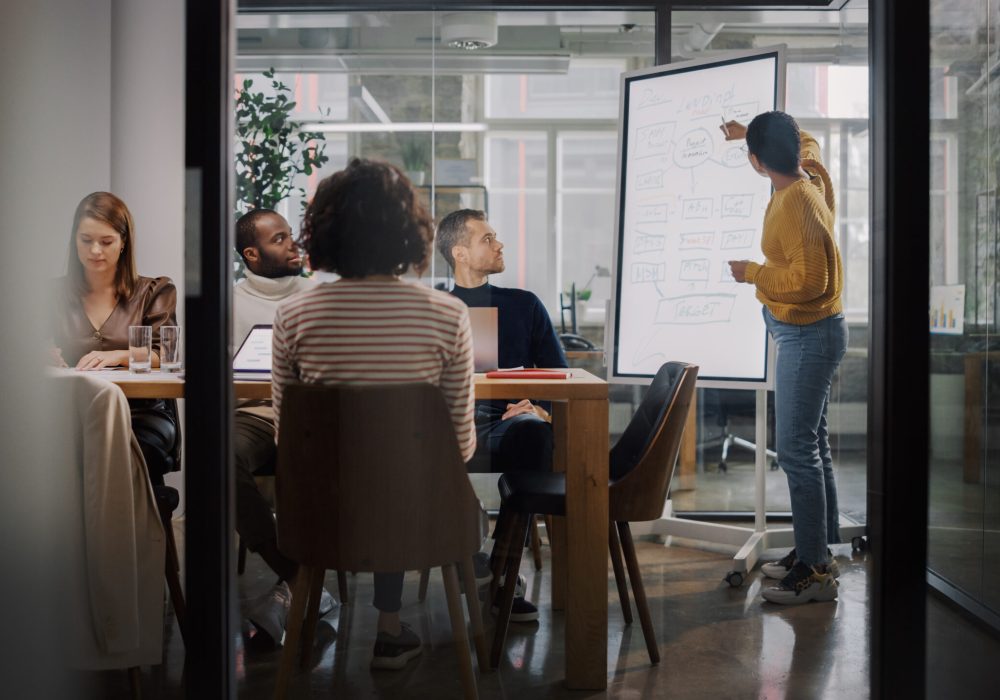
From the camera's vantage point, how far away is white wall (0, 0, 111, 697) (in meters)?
1.95

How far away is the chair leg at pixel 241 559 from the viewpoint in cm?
186

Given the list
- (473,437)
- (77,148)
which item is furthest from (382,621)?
(77,148)

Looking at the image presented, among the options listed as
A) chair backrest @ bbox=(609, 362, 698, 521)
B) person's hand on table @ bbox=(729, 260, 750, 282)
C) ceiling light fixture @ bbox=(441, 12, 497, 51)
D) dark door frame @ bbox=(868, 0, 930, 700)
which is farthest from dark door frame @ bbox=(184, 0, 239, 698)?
person's hand on table @ bbox=(729, 260, 750, 282)

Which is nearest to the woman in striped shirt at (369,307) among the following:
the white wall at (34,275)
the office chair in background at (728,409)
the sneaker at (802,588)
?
the white wall at (34,275)

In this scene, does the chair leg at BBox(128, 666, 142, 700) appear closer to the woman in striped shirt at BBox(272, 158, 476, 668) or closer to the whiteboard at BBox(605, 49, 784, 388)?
the woman in striped shirt at BBox(272, 158, 476, 668)

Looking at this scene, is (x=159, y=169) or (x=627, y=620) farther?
(x=627, y=620)

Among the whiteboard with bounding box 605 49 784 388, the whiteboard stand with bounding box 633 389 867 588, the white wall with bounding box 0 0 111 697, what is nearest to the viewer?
the white wall with bounding box 0 0 111 697

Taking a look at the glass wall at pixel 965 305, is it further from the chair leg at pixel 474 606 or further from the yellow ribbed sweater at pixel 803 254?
the chair leg at pixel 474 606

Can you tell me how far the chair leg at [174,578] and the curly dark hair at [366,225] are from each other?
2.35ft

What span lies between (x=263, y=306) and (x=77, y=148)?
2.32ft

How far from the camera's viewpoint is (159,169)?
2.00m

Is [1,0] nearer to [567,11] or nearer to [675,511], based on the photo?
[567,11]

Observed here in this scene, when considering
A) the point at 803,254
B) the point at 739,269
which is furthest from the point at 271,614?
the point at 739,269

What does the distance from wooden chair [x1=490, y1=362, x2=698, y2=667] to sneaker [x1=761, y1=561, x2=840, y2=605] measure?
0.55m
